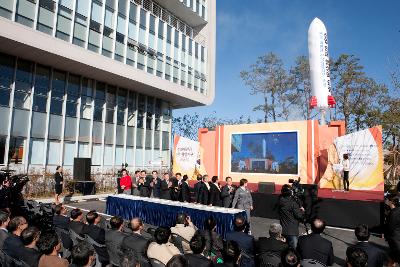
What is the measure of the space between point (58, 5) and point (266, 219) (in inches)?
727

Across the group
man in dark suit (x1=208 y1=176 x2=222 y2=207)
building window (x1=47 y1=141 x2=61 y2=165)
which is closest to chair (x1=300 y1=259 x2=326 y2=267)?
man in dark suit (x1=208 y1=176 x2=222 y2=207)

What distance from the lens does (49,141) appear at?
72.4 feet

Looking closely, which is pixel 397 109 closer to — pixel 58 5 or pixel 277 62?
pixel 277 62

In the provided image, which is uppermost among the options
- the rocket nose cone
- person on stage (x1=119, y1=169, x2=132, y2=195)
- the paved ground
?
the rocket nose cone

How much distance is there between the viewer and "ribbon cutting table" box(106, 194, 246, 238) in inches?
347

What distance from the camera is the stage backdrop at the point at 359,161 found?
53.6 feet

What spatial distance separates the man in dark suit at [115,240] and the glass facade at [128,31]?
17.3 m

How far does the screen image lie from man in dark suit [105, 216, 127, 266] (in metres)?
15.8

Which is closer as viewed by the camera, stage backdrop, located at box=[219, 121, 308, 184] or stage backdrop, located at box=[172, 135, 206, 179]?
stage backdrop, located at box=[219, 121, 308, 184]

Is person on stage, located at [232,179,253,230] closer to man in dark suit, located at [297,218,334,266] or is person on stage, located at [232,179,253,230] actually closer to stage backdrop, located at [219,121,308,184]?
man in dark suit, located at [297,218,334,266]

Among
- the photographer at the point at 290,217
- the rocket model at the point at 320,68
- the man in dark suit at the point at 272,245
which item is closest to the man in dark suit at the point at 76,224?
the man in dark suit at the point at 272,245

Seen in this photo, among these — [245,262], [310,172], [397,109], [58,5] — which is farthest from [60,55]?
[397,109]

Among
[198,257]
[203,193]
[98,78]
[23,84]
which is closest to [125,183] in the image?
[203,193]

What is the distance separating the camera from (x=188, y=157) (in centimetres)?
2409
